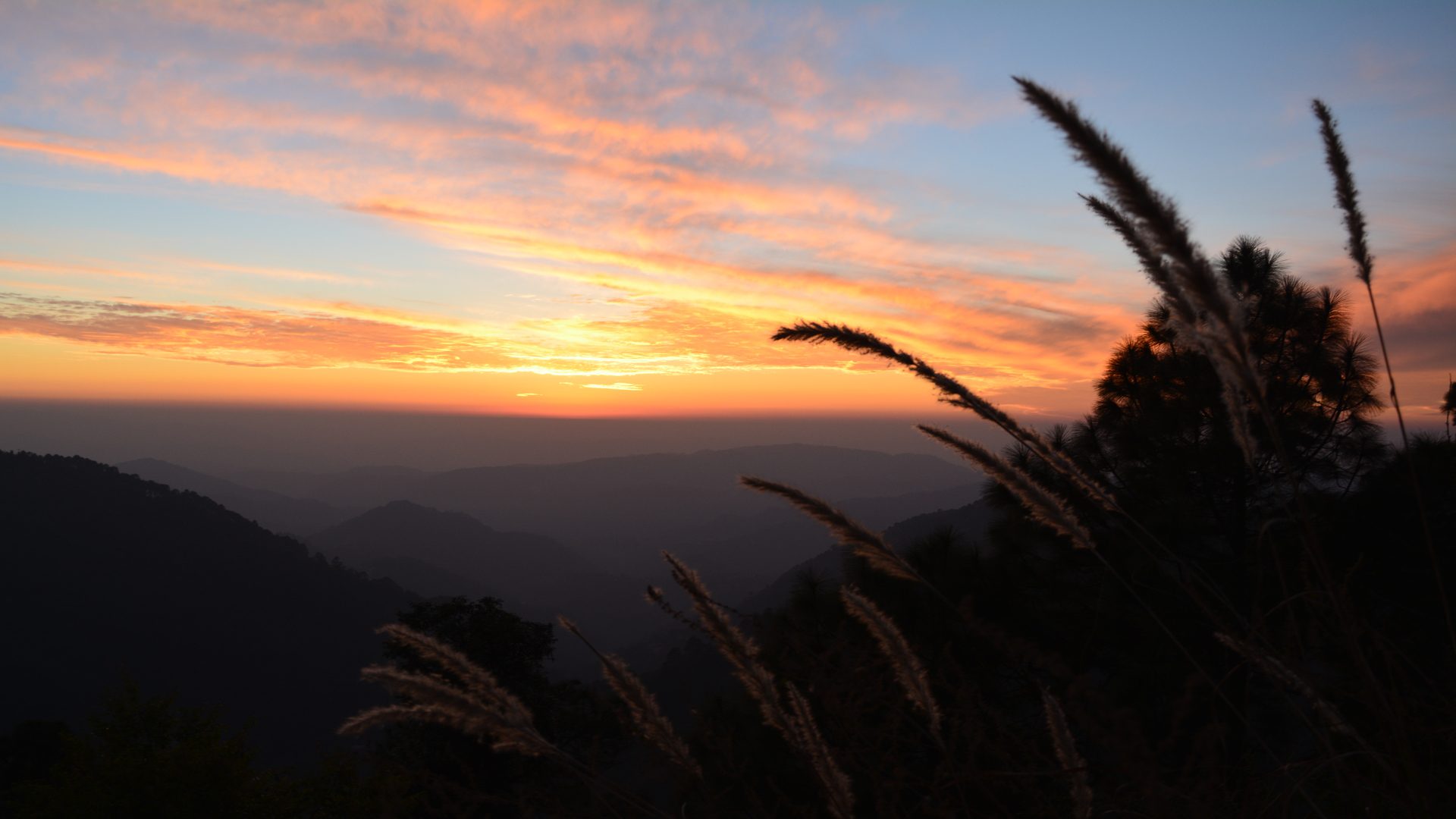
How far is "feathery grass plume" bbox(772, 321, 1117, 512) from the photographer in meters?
1.46

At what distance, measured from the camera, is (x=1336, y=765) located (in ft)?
3.84

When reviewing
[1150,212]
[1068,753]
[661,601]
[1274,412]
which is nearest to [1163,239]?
[1150,212]

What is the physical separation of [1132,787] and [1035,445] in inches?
31.0

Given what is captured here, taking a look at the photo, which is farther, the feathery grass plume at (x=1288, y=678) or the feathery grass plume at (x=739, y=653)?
the feathery grass plume at (x=739, y=653)

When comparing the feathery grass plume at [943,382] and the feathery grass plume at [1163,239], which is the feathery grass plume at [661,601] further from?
the feathery grass plume at [1163,239]

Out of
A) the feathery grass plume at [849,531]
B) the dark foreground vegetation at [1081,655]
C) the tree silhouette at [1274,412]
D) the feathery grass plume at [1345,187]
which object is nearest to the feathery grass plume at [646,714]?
the dark foreground vegetation at [1081,655]

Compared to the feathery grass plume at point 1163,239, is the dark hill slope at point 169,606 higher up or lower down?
lower down

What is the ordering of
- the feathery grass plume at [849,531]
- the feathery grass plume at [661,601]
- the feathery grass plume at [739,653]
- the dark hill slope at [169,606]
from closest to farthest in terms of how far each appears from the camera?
the feathery grass plume at [739,653] → the feathery grass plume at [849,531] → the feathery grass plume at [661,601] → the dark hill slope at [169,606]

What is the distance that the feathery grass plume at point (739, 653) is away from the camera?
1305mm

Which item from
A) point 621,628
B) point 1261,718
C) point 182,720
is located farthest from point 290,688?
point 1261,718

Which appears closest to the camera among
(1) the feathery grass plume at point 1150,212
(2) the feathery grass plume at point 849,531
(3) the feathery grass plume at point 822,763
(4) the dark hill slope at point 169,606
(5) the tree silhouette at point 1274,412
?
(1) the feathery grass plume at point 1150,212

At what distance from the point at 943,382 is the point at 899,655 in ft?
1.83

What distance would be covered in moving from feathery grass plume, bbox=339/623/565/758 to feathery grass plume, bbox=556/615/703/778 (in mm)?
181

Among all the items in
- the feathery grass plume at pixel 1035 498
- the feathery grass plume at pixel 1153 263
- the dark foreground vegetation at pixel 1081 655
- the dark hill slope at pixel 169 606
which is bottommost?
the dark hill slope at pixel 169 606
